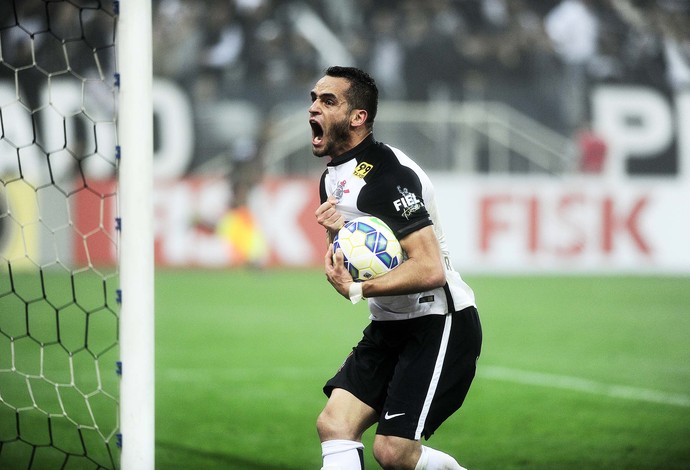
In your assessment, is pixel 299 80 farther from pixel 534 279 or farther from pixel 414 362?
pixel 414 362

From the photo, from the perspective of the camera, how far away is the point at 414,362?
4336 millimetres

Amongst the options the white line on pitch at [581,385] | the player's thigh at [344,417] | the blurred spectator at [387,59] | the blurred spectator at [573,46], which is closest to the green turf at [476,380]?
the white line on pitch at [581,385]

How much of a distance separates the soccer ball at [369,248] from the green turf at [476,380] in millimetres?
2002

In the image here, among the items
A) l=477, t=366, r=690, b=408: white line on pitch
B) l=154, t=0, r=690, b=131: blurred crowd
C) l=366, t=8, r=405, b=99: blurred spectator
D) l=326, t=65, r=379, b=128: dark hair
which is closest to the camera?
l=326, t=65, r=379, b=128: dark hair

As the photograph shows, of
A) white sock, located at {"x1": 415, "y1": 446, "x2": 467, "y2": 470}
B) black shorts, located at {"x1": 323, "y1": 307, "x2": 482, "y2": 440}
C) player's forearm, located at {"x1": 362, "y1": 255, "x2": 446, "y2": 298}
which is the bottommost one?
white sock, located at {"x1": 415, "y1": 446, "x2": 467, "y2": 470}

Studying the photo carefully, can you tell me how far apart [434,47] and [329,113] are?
17.9 m

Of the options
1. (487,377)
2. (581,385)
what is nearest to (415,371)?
(581,385)

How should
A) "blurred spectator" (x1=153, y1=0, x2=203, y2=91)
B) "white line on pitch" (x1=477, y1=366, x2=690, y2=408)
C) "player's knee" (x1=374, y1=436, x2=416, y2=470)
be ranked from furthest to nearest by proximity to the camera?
1. "blurred spectator" (x1=153, y1=0, x2=203, y2=91)
2. "white line on pitch" (x1=477, y1=366, x2=690, y2=408)
3. "player's knee" (x1=374, y1=436, x2=416, y2=470)

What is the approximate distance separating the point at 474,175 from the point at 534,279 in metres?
2.77

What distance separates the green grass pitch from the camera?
6152 mm

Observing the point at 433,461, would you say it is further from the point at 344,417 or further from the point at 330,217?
the point at 330,217

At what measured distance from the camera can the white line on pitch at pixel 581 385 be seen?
7.97 metres

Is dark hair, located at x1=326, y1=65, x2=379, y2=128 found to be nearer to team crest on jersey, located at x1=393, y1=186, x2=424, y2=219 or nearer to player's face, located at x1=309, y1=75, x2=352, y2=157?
player's face, located at x1=309, y1=75, x2=352, y2=157

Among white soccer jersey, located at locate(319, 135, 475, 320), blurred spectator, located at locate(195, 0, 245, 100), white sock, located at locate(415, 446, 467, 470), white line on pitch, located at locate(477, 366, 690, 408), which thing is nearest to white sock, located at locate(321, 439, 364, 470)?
white sock, located at locate(415, 446, 467, 470)
